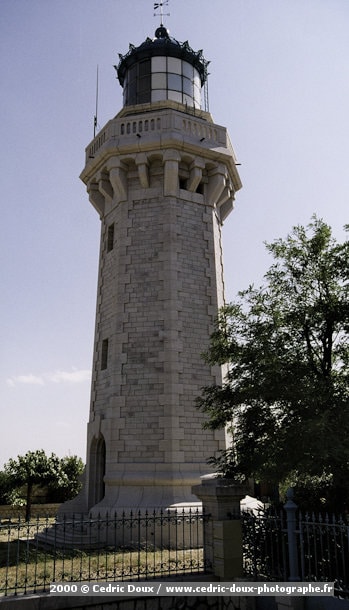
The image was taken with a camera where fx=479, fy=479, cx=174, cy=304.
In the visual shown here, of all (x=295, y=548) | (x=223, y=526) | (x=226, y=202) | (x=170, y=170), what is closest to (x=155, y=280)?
(x=170, y=170)

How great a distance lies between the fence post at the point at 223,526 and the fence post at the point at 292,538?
1.28 meters

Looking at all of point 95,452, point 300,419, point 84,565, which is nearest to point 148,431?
point 95,452

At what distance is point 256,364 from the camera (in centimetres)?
1032

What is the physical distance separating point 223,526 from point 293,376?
10.6 feet

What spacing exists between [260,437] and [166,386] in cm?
490

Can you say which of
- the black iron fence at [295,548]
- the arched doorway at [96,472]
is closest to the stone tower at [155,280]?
the arched doorway at [96,472]

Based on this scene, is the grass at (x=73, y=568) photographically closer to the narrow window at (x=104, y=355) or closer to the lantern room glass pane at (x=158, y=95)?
the narrow window at (x=104, y=355)

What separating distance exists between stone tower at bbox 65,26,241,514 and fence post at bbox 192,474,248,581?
4008mm

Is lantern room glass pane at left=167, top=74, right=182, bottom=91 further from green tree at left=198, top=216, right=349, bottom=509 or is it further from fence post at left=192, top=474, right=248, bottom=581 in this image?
fence post at left=192, top=474, right=248, bottom=581

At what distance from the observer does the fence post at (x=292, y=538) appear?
8.12 meters

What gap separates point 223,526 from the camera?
361 inches

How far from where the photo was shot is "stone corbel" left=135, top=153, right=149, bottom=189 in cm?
1703

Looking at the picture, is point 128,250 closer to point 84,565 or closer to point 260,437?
point 260,437

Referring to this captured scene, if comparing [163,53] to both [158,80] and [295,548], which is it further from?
[295,548]
